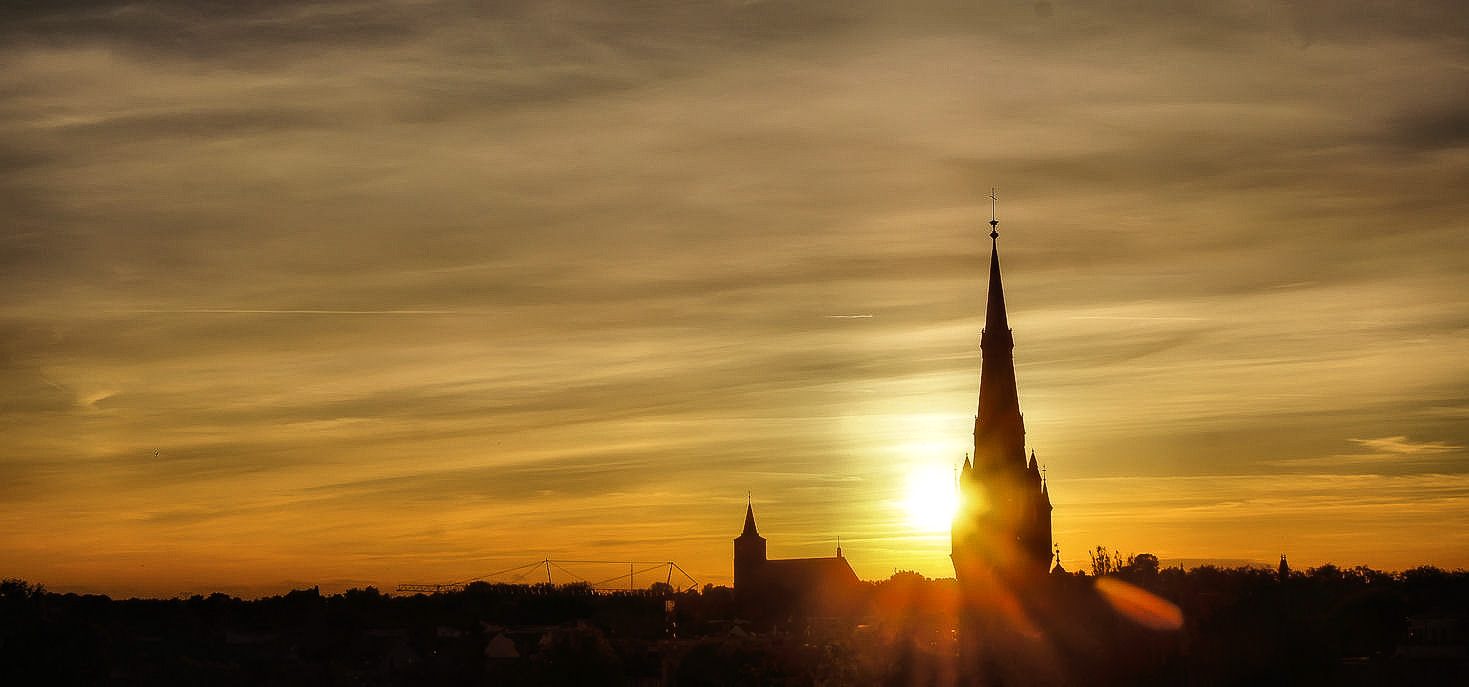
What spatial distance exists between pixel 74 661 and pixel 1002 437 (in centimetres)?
7078

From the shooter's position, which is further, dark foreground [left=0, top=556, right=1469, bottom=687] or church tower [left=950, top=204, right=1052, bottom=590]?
church tower [left=950, top=204, right=1052, bottom=590]

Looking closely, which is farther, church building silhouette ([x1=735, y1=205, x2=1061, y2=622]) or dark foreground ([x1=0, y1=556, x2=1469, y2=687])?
church building silhouette ([x1=735, y1=205, x2=1061, y2=622])

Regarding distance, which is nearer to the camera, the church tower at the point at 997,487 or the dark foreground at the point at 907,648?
the dark foreground at the point at 907,648

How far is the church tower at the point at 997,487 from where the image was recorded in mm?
133625

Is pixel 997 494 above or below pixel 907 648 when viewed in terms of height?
above

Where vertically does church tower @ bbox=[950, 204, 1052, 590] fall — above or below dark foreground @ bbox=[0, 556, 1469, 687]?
above

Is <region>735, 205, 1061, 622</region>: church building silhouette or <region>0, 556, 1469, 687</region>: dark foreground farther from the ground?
<region>735, 205, 1061, 622</region>: church building silhouette

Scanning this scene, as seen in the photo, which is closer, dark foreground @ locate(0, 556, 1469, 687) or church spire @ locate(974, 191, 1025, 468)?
dark foreground @ locate(0, 556, 1469, 687)

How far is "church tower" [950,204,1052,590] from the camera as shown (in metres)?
134

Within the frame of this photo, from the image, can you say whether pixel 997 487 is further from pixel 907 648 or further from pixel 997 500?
pixel 907 648

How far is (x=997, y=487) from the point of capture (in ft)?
439

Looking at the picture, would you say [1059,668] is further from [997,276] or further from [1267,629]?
[997,276]

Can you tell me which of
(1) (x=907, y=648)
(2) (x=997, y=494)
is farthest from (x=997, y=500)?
(1) (x=907, y=648)

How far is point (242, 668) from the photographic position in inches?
5556
